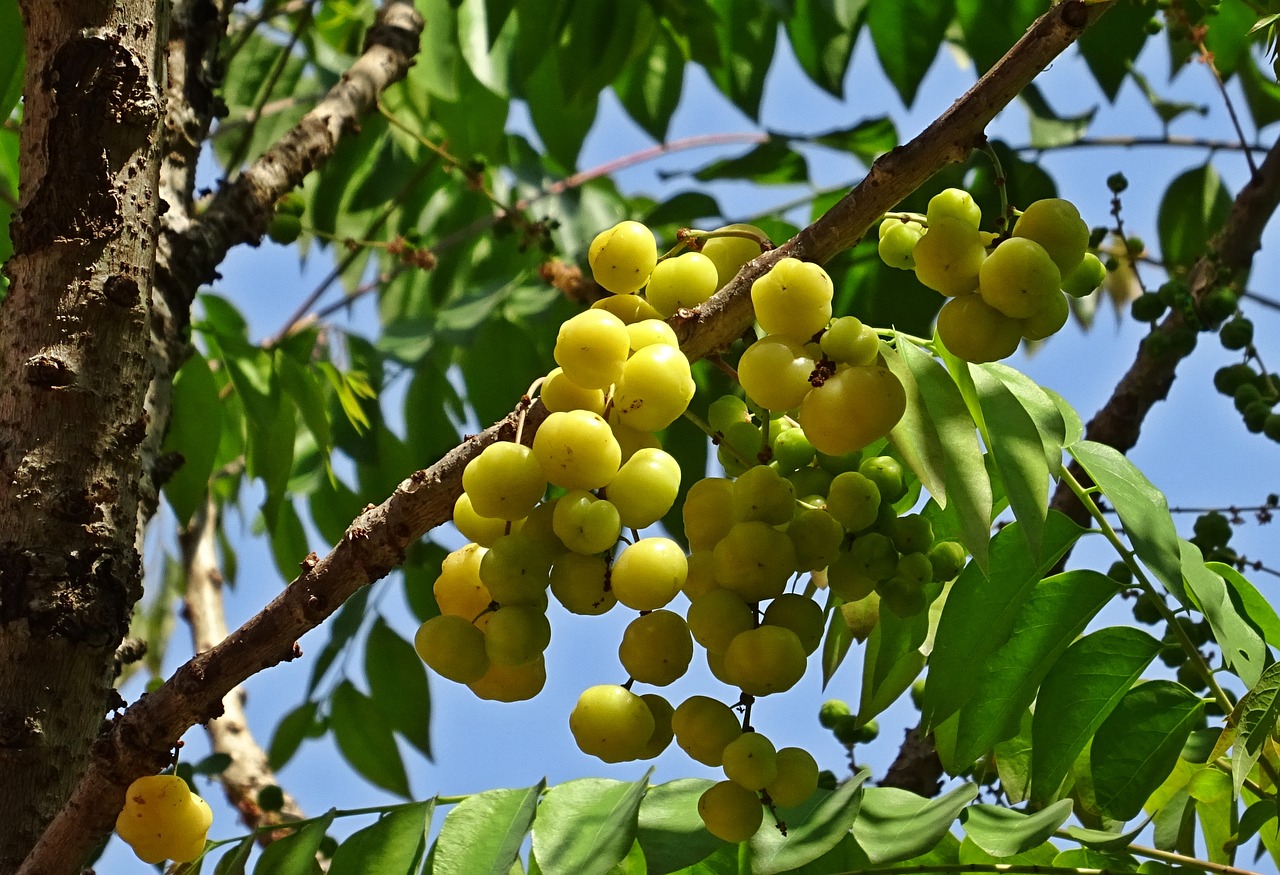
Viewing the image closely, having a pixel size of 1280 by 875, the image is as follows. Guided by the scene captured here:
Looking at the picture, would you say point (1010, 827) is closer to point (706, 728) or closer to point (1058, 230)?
point (706, 728)

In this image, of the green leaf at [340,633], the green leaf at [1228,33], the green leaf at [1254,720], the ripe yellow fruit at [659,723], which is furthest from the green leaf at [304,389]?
the green leaf at [1228,33]

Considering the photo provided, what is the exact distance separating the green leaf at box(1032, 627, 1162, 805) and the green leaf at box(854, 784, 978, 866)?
0.08 meters

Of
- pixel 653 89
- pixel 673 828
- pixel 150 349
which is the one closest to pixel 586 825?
pixel 673 828

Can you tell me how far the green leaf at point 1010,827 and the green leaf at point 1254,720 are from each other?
0.12m

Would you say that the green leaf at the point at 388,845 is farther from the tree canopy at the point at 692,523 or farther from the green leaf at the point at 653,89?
the green leaf at the point at 653,89

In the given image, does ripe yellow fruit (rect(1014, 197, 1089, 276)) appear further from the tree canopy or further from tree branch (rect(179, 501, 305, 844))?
tree branch (rect(179, 501, 305, 844))

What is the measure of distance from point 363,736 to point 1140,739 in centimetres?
122

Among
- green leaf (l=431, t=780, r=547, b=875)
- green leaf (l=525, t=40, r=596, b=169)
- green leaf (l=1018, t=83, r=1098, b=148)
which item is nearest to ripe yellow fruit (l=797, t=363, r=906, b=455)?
green leaf (l=431, t=780, r=547, b=875)

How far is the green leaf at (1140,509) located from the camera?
80cm

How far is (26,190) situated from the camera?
94 cm

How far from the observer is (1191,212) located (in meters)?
2.10

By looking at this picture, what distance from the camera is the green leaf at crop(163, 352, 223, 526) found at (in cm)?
136

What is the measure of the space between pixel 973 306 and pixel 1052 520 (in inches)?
12.3

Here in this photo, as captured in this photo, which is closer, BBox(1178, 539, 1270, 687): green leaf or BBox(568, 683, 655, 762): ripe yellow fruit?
BBox(568, 683, 655, 762): ripe yellow fruit
